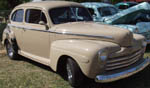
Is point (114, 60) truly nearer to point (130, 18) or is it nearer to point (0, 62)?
point (0, 62)

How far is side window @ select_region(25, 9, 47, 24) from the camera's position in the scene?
5.00 metres

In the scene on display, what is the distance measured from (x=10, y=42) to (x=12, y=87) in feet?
6.98

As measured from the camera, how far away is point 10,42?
20.2ft

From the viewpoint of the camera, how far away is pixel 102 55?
141 inches

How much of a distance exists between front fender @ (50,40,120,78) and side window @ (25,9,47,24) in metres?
1.12

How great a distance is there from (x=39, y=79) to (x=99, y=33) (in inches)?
70.4

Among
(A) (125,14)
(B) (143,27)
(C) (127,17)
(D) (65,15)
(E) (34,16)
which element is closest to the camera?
(D) (65,15)

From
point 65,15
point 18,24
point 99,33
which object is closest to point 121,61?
point 99,33

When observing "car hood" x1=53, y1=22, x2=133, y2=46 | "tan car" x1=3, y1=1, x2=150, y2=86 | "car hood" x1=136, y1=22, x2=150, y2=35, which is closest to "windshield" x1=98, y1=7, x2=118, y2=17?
"car hood" x1=136, y1=22, x2=150, y2=35

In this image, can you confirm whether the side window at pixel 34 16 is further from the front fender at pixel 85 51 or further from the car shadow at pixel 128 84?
the car shadow at pixel 128 84

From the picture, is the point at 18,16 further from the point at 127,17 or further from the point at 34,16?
the point at 127,17

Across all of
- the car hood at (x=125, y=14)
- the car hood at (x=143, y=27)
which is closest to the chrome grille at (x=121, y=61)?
the car hood at (x=143, y=27)

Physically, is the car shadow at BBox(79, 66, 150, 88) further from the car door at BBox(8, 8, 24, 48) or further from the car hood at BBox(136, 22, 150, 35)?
the car door at BBox(8, 8, 24, 48)

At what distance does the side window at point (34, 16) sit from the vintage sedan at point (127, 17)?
2.89 metres
